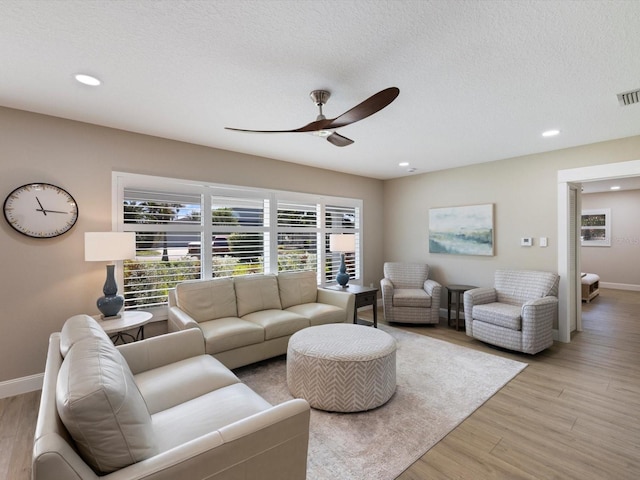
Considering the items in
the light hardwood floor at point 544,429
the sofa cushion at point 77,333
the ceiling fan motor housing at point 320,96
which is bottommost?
the light hardwood floor at point 544,429

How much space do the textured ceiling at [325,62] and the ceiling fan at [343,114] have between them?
116 mm

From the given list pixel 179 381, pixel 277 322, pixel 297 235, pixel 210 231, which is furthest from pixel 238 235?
pixel 179 381

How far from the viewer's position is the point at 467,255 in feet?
16.1

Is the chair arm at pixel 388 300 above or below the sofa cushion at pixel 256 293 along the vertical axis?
below

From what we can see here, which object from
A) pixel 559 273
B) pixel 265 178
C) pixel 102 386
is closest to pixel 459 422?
pixel 102 386

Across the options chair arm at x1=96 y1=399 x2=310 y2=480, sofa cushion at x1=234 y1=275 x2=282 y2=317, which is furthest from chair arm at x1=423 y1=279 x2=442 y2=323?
chair arm at x1=96 y1=399 x2=310 y2=480

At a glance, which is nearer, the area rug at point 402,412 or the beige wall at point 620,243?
the area rug at point 402,412

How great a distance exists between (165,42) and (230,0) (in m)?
0.58

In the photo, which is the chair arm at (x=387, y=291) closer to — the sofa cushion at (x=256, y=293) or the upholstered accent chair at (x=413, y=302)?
the upholstered accent chair at (x=413, y=302)

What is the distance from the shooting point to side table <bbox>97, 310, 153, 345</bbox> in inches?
104

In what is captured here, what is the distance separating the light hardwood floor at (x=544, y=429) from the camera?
5.95 feet

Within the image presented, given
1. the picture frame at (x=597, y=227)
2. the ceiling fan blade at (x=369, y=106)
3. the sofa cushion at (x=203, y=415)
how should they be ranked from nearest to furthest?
the sofa cushion at (x=203, y=415)
the ceiling fan blade at (x=369, y=106)
the picture frame at (x=597, y=227)

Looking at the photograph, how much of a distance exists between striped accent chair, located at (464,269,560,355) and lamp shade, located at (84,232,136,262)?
403 cm

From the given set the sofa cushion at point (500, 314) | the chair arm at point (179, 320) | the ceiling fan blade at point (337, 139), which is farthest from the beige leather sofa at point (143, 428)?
the sofa cushion at point (500, 314)
